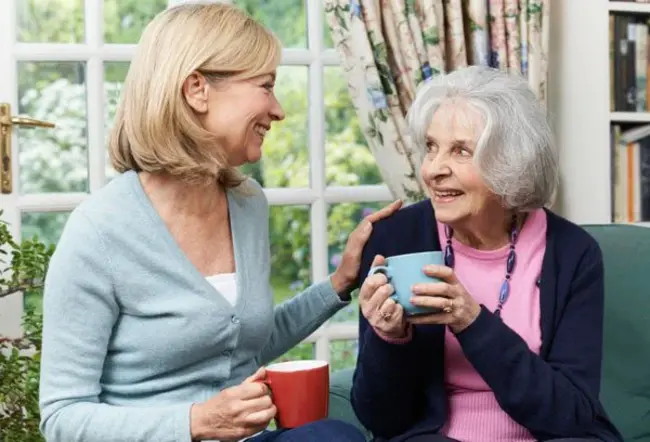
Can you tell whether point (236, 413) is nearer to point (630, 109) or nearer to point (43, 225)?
point (43, 225)

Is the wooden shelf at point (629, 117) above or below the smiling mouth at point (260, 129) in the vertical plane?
above

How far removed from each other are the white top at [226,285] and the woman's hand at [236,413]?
23 cm

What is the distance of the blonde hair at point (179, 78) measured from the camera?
1.55m

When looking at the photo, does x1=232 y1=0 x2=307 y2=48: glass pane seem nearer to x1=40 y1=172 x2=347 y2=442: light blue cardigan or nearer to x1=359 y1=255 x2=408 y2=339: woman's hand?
x1=40 y1=172 x2=347 y2=442: light blue cardigan

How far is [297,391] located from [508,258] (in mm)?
523

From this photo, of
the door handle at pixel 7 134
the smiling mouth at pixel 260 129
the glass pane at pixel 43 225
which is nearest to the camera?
the smiling mouth at pixel 260 129

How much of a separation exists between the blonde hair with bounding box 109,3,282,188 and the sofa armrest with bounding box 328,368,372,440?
635 mm

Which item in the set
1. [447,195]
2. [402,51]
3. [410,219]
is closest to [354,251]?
[410,219]

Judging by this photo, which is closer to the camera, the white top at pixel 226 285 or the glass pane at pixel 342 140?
the white top at pixel 226 285

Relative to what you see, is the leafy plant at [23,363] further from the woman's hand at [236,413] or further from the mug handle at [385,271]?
the mug handle at [385,271]

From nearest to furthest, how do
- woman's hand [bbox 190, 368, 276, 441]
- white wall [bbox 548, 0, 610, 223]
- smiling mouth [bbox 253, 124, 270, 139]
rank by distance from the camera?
woman's hand [bbox 190, 368, 276, 441]
smiling mouth [bbox 253, 124, 270, 139]
white wall [bbox 548, 0, 610, 223]

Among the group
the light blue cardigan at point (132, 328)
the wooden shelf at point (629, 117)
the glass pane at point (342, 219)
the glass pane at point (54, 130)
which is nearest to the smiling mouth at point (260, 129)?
the light blue cardigan at point (132, 328)

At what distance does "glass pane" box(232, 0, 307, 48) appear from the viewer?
2826 millimetres

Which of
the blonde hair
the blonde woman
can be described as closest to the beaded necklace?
the blonde woman
